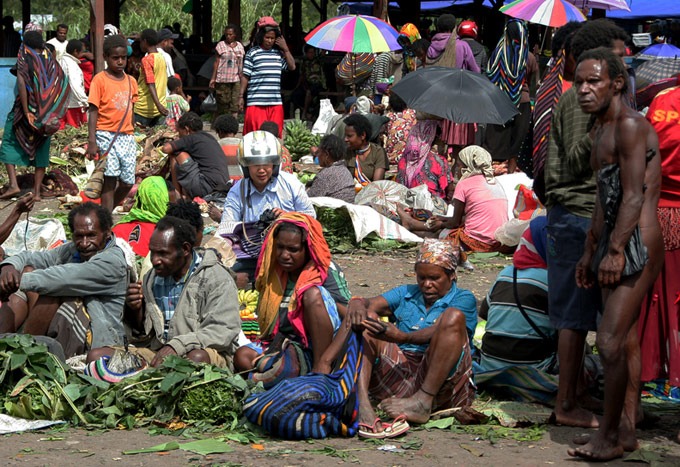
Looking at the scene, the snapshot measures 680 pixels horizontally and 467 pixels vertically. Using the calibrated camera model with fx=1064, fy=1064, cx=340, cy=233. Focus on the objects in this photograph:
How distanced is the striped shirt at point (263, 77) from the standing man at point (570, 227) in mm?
7432

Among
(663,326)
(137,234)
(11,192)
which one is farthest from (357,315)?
(11,192)

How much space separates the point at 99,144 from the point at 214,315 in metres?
5.18

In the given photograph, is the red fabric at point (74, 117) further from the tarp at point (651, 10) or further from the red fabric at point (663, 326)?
the red fabric at point (663, 326)

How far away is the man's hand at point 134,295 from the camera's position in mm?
5777

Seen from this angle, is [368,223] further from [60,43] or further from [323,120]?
[60,43]

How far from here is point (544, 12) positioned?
12.2 m

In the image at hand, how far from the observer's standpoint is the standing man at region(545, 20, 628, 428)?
4.64m

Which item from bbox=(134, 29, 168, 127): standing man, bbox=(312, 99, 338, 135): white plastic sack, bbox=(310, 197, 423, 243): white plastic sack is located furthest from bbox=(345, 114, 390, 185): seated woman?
bbox=(134, 29, 168, 127): standing man

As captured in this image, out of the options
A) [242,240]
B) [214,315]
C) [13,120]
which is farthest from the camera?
[13,120]

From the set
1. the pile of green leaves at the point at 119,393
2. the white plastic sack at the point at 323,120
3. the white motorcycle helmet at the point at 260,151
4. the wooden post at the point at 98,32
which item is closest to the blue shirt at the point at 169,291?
the pile of green leaves at the point at 119,393

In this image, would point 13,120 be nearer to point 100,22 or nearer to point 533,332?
point 100,22

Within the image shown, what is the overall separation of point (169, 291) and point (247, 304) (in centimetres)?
110

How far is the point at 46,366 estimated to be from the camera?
509 cm

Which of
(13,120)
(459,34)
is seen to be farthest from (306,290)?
(459,34)
